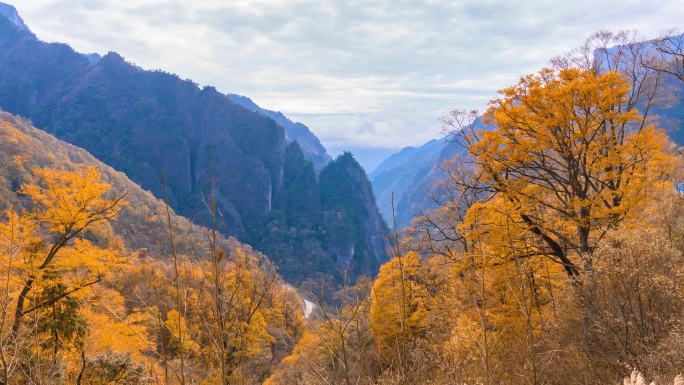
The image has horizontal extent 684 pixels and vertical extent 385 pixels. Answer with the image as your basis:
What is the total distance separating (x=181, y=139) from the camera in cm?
16100

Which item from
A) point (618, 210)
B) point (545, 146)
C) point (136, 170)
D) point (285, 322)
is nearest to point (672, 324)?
point (618, 210)

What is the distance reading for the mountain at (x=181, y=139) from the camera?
494 feet

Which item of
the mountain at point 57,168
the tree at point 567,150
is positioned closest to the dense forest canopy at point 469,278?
the tree at point 567,150

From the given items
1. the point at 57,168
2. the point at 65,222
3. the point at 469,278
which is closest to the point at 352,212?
the point at 57,168

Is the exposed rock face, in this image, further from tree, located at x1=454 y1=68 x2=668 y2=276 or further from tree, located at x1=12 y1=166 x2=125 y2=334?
tree, located at x1=454 y1=68 x2=668 y2=276

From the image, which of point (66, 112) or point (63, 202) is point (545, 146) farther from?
point (66, 112)

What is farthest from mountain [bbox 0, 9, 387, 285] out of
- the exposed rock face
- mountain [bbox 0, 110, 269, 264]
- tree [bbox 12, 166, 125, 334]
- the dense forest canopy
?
tree [bbox 12, 166, 125, 334]

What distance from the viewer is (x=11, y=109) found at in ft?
524

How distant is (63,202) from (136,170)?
163 metres

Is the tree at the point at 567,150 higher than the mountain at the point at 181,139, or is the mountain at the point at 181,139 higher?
the mountain at the point at 181,139

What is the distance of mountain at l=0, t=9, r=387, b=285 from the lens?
15050 centimetres

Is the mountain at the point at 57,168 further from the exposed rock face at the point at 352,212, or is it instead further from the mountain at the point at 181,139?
the exposed rock face at the point at 352,212

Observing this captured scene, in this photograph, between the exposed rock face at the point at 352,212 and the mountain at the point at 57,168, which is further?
the exposed rock face at the point at 352,212

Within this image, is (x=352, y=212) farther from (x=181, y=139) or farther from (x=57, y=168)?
(x=57, y=168)
